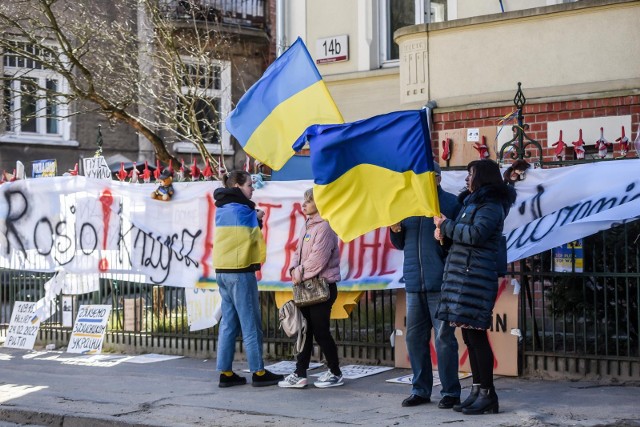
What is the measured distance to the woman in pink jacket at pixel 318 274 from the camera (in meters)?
8.79

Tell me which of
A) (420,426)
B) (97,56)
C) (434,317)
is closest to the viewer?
(420,426)

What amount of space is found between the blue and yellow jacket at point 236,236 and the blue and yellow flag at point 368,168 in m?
1.24

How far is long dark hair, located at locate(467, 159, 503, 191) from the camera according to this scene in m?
7.31

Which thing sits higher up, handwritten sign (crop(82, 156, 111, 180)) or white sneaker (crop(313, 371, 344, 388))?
handwritten sign (crop(82, 156, 111, 180))

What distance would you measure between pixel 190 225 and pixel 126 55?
685 cm

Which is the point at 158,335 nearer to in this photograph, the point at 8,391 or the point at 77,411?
the point at 8,391

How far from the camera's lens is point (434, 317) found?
7723 mm

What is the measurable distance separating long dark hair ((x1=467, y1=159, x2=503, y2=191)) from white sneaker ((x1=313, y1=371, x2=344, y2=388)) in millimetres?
2407

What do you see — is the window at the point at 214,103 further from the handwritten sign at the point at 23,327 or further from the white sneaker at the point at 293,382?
the white sneaker at the point at 293,382

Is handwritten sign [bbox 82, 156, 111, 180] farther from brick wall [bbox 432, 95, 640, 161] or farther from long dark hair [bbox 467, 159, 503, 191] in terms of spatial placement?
long dark hair [bbox 467, 159, 503, 191]

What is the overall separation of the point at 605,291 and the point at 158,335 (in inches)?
207

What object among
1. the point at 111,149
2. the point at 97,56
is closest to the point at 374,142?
the point at 97,56

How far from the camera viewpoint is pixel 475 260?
7238mm

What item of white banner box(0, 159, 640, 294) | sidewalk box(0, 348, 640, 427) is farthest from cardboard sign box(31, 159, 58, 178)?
sidewalk box(0, 348, 640, 427)
